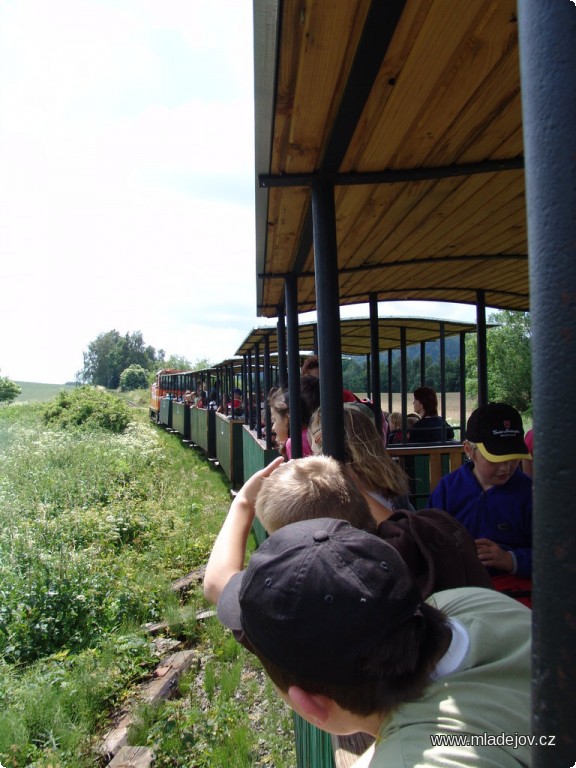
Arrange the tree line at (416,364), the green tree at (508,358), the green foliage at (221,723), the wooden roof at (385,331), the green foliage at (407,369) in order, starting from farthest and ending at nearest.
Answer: the green tree at (508,358) < the tree line at (416,364) < the green foliage at (407,369) < the wooden roof at (385,331) < the green foliage at (221,723)

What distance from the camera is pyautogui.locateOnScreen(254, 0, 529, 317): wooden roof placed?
1412 millimetres

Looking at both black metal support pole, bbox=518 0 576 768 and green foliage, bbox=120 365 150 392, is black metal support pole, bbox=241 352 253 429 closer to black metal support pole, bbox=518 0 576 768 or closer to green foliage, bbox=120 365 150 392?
black metal support pole, bbox=518 0 576 768

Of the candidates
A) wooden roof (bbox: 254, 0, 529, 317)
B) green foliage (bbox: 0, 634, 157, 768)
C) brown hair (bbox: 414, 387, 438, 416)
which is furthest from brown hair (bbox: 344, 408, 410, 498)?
brown hair (bbox: 414, 387, 438, 416)

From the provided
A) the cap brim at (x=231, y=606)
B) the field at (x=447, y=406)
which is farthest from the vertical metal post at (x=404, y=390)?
the field at (x=447, y=406)

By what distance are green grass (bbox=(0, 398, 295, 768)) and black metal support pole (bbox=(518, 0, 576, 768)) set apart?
11.8 feet

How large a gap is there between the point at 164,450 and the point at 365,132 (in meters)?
14.9

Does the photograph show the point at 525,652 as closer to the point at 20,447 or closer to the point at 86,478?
the point at 86,478

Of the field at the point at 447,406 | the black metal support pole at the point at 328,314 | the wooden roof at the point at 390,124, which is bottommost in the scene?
the field at the point at 447,406

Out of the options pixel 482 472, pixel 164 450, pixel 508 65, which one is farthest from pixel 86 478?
pixel 508 65

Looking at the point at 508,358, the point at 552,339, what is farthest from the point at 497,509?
the point at 508,358

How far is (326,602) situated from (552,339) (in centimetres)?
64

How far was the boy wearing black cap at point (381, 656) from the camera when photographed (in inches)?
34.5

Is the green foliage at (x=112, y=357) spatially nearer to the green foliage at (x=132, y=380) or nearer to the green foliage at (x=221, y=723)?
the green foliage at (x=132, y=380)

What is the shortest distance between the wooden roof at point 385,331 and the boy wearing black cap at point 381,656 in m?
4.91
